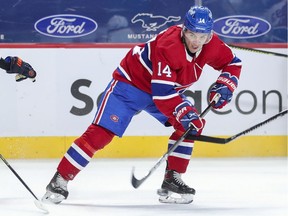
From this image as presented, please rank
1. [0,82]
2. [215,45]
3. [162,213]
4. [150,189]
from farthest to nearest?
[0,82]
[150,189]
[215,45]
[162,213]

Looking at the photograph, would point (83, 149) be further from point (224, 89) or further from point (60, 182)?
point (224, 89)

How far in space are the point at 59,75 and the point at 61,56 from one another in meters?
0.13

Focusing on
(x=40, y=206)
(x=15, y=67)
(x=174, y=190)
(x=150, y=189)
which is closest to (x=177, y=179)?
(x=174, y=190)

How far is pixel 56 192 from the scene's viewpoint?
3.77 m

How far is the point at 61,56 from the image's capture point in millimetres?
5473

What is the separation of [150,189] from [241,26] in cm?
176

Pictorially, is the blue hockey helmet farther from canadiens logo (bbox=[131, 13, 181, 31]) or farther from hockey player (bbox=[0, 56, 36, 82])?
canadiens logo (bbox=[131, 13, 181, 31])

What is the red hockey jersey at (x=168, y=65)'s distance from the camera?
141 inches

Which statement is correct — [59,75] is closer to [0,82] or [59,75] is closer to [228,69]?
[0,82]

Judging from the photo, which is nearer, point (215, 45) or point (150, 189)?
point (215, 45)

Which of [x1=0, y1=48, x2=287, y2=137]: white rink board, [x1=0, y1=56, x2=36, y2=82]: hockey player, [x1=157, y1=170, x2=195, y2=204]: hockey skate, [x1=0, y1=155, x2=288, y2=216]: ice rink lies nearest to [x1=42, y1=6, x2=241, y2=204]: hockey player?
[x1=157, y1=170, x2=195, y2=204]: hockey skate

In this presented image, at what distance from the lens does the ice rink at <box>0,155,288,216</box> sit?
3639 millimetres

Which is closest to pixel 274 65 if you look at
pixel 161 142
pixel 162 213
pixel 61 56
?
pixel 161 142

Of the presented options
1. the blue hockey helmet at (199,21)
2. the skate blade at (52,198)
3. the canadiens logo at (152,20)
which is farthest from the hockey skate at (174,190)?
the canadiens logo at (152,20)
